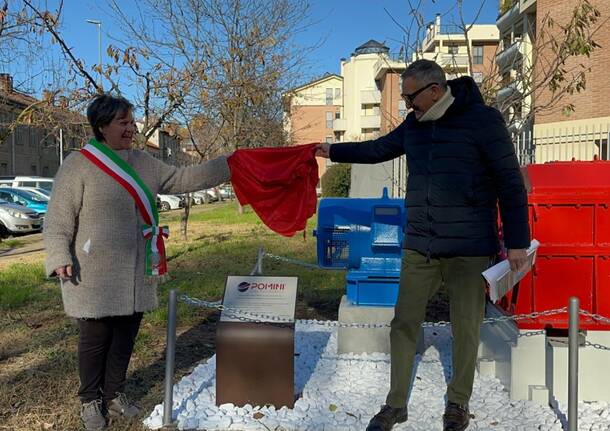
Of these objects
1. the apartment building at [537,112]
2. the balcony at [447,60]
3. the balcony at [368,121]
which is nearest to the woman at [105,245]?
the balcony at [447,60]

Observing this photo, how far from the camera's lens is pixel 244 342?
412cm

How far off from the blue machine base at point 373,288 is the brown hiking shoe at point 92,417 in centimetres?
245

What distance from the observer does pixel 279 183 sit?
14.7 ft

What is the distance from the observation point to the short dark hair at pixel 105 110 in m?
3.57

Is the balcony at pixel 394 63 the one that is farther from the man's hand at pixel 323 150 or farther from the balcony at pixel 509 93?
the man's hand at pixel 323 150

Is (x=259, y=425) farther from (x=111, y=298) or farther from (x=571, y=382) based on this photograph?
(x=571, y=382)

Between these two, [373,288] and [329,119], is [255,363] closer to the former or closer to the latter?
[373,288]

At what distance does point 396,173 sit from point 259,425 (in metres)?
8.77

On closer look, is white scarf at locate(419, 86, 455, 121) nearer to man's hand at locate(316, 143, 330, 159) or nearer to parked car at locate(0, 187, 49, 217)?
man's hand at locate(316, 143, 330, 159)

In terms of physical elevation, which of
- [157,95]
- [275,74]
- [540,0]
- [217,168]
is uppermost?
[540,0]

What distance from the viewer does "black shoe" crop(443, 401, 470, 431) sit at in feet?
12.2

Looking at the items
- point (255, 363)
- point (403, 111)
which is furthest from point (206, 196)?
point (255, 363)

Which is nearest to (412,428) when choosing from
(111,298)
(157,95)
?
(111,298)

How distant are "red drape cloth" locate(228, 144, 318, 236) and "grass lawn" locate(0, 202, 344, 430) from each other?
1614mm
